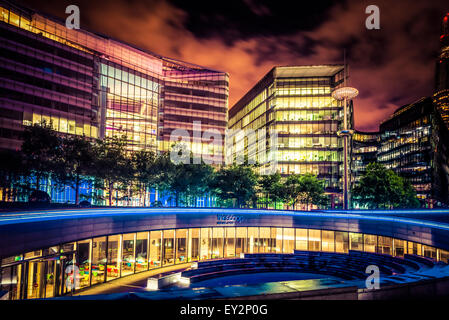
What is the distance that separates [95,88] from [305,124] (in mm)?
51924

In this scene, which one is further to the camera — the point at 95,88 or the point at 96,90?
the point at 96,90

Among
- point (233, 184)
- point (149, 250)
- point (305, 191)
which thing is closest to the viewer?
point (149, 250)

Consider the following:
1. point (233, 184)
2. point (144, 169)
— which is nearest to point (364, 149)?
point (233, 184)

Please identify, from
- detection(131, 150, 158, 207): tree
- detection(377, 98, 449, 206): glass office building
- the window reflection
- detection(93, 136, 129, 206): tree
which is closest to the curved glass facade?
the window reflection

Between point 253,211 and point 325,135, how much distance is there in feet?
165

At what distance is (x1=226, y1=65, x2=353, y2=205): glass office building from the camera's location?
81.1 m

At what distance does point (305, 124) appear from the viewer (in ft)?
270

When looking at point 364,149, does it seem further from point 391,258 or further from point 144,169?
point 144,169


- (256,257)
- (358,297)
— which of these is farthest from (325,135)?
(358,297)

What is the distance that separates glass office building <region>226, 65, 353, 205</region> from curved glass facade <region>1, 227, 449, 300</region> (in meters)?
42.0

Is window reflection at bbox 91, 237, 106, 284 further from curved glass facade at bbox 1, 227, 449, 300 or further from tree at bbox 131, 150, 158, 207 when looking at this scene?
tree at bbox 131, 150, 158, 207

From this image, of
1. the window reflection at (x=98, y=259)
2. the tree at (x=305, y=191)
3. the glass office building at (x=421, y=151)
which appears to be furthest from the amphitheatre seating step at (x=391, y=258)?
the glass office building at (x=421, y=151)
